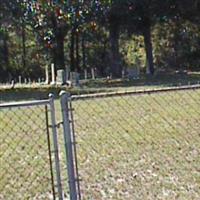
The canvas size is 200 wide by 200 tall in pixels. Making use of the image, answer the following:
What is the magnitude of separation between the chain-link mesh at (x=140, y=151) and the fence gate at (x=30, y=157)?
0.40 meters

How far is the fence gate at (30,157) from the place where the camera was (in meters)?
4.71

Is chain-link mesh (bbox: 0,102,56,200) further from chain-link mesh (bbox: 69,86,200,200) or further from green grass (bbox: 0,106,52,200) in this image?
chain-link mesh (bbox: 69,86,200,200)

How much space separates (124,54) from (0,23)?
2999cm

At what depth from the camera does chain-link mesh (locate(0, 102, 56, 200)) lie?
221 inches

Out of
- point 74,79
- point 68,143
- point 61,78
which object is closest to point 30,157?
point 68,143

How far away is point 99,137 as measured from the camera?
344 inches

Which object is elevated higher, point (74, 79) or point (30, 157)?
point (74, 79)

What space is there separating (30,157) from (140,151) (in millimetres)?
1700

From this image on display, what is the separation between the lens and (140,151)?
743cm

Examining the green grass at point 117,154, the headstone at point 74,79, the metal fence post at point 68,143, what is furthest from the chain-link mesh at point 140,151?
the headstone at point 74,79

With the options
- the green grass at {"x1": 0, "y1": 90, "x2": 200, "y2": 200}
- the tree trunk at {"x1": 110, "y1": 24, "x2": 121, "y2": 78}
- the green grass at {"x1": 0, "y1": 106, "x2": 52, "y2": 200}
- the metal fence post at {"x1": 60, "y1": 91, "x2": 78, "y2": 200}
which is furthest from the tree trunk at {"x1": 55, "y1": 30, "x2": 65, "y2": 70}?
the metal fence post at {"x1": 60, "y1": 91, "x2": 78, "y2": 200}

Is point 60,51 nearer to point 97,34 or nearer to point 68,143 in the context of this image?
point 97,34

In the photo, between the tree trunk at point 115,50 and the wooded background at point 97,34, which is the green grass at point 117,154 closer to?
the wooded background at point 97,34

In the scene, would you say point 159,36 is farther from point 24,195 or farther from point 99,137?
point 24,195
